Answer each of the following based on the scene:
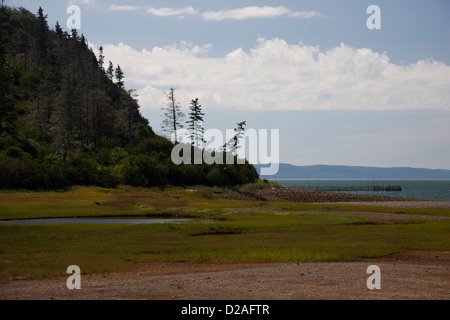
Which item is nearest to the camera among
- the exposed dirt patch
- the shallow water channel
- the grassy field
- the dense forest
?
the exposed dirt patch

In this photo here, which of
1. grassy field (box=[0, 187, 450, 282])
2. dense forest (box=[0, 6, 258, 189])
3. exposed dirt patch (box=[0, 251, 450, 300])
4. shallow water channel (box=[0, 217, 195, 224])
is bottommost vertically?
shallow water channel (box=[0, 217, 195, 224])

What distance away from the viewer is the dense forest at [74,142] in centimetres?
9775

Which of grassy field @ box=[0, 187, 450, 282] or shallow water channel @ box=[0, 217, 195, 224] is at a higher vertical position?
grassy field @ box=[0, 187, 450, 282]

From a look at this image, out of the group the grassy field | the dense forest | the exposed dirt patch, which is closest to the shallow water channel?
the grassy field

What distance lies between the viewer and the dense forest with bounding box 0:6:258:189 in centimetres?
9775

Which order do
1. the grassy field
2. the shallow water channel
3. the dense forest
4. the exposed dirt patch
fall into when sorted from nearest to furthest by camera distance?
the exposed dirt patch → the grassy field → the shallow water channel → the dense forest

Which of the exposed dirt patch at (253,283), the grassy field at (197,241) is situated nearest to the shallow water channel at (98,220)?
the grassy field at (197,241)

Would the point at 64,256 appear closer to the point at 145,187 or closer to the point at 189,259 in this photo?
the point at 189,259

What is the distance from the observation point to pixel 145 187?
355 feet

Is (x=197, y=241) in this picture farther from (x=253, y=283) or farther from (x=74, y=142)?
(x=74, y=142)

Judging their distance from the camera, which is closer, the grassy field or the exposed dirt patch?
the exposed dirt patch

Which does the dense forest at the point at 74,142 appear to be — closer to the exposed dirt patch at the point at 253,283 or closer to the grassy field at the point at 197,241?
the grassy field at the point at 197,241

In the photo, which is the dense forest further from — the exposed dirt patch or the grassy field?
the exposed dirt patch
